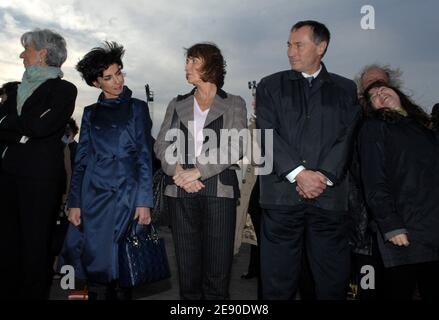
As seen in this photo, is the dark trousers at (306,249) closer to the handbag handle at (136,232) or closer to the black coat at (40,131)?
the handbag handle at (136,232)

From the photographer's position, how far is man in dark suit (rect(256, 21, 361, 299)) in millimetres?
3230

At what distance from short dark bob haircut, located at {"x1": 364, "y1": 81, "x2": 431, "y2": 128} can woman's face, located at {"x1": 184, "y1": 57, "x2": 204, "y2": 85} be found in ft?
3.93

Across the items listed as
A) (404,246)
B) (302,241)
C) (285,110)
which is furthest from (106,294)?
(404,246)

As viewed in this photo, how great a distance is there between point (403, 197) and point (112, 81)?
2.21 meters

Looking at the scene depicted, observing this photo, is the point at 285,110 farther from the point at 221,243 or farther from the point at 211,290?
the point at 211,290

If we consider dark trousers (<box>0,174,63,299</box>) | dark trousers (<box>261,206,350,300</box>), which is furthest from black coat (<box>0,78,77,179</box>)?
dark trousers (<box>261,206,350,300</box>)

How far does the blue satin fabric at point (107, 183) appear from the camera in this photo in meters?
3.66

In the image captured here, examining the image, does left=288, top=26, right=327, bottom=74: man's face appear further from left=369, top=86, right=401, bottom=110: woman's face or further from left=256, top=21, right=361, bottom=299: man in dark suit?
left=369, top=86, right=401, bottom=110: woman's face

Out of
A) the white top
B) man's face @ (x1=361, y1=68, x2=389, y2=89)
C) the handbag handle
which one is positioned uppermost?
man's face @ (x1=361, y1=68, x2=389, y2=89)

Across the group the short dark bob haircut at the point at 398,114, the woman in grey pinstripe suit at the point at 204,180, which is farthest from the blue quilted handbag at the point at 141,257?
the short dark bob haircut at the point at 398,114

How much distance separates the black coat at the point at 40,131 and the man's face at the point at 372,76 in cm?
246

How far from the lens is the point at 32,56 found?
12.7ft

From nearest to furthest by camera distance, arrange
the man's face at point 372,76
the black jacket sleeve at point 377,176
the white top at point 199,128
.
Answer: the black jacket sleeve at point 377,176
the white top at point 199,128
the man's face at point 372,76

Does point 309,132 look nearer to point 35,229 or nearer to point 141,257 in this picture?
point 141,257
